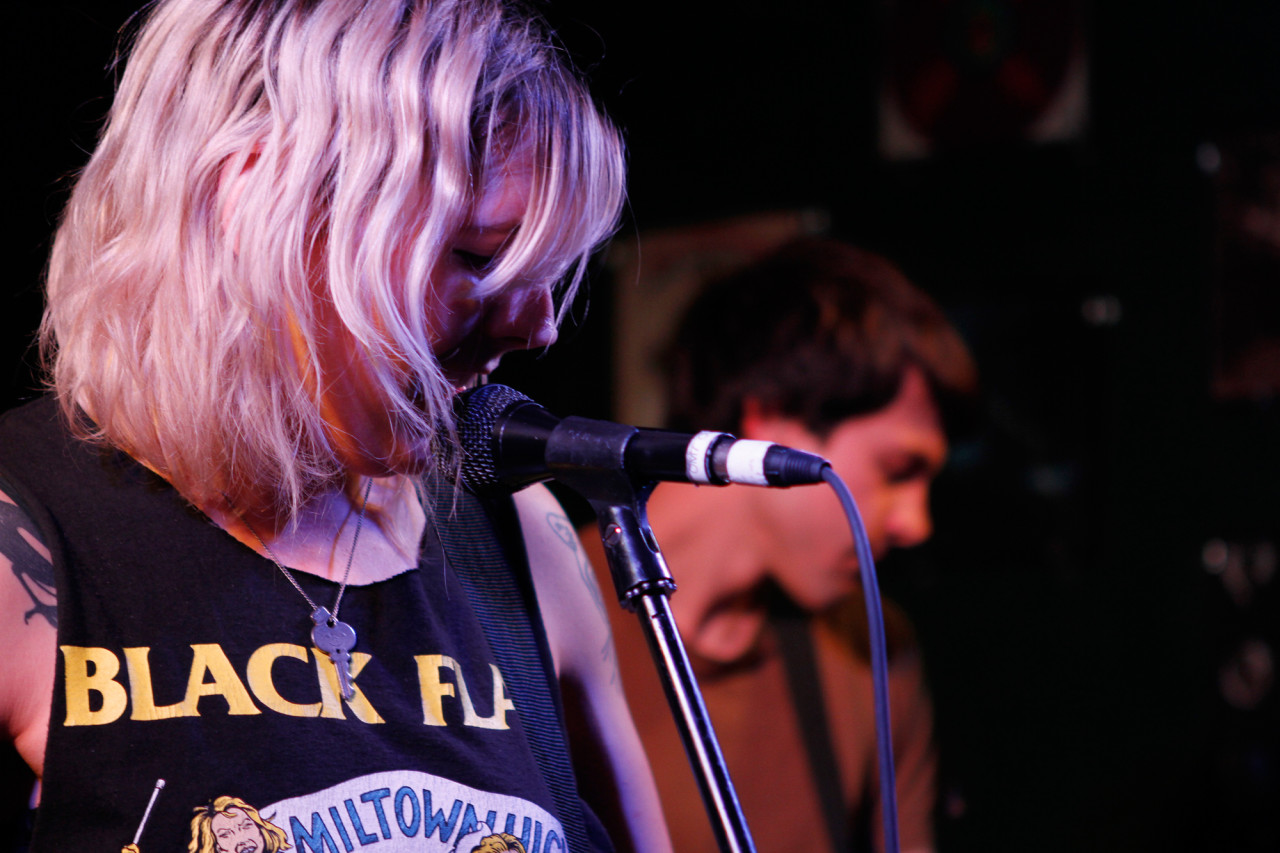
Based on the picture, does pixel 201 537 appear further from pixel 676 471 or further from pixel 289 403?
pixel 676 471

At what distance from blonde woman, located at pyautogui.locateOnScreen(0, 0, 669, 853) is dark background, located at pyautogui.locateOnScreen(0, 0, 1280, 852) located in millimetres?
1946

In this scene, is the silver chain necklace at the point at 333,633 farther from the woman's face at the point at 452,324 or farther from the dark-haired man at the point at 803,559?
the dark-haired man at the point at 803,559

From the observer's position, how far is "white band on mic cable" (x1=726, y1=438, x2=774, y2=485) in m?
0.72

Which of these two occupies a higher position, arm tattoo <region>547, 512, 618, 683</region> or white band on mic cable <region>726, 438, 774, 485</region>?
arm tattoo <region>547, 512, 618, 683</region>

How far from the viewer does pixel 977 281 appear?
2967 mm

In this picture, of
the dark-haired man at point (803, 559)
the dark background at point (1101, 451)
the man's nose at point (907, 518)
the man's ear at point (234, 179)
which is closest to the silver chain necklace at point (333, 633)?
the man's ear at point (234, 179)

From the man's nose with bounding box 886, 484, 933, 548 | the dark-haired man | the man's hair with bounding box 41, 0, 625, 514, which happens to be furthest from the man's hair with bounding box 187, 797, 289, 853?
the man's nose with bounding box 886, 484, 933, 548

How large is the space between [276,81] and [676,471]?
478 millimetres

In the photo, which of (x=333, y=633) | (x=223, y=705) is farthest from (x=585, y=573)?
(x=223, y=705)

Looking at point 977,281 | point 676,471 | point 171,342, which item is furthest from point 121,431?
point 977,281

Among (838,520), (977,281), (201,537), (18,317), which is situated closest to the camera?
(201,537)

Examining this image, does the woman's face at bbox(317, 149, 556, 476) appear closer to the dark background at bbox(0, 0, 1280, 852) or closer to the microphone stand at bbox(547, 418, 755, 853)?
the microphone stand at bbox(547, 418, 755, 853)

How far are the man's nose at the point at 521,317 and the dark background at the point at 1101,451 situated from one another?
196 centimetres

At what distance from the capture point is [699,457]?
0.74 m
